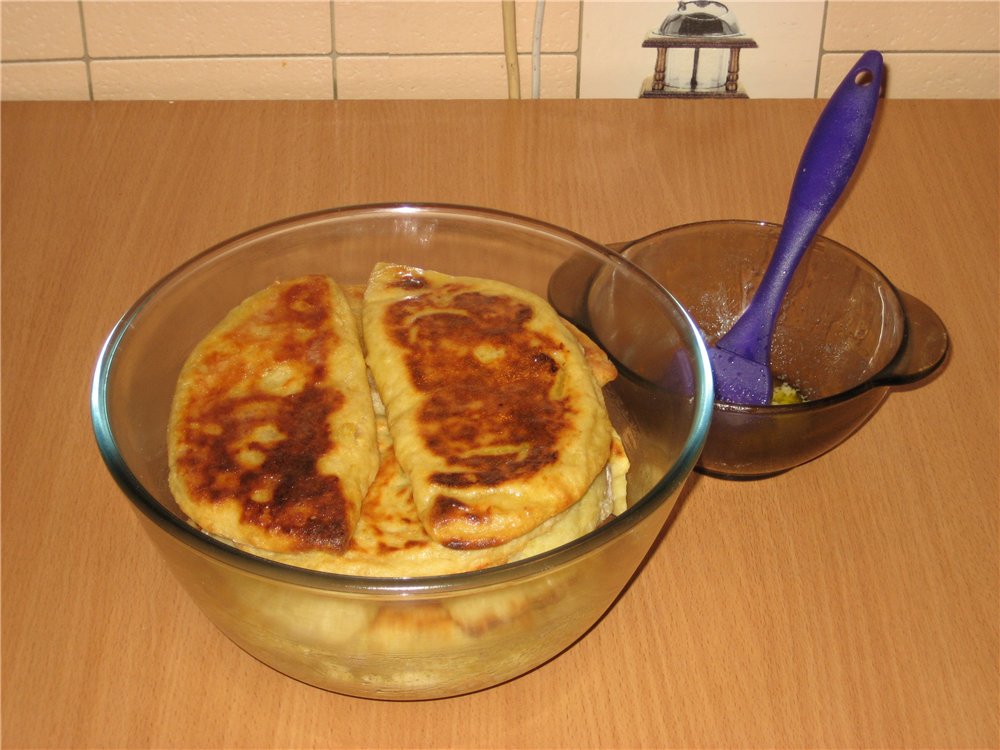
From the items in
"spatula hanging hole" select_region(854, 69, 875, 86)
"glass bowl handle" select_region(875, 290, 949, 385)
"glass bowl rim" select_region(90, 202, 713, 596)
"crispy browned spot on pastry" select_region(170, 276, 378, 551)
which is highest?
"spatula hanging hole" select_region(854, 69, 875, 86)

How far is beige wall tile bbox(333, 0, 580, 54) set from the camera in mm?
1341

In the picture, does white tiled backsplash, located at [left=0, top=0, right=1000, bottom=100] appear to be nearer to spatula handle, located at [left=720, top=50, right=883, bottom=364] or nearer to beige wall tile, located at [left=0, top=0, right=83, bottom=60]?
beige wall tile, located at [left=0, top=0, right=83, bottom=60]

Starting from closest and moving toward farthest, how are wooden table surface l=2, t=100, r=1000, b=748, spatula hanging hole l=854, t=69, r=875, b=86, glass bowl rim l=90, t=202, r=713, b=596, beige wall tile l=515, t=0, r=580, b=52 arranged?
1. glass bowl rim l=90, t=202, r=713, b=596
2. wooden table surface l=2, t=100, r=1000, b=748
3. spatula hanging hole l=854, t=69, r=875, b=86
4. beige wall tile l=515, t=0, r=580, b=52

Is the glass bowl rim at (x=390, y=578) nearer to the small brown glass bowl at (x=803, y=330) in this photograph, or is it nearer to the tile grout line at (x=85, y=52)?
the small brown glass bowl at (x=803, y=330)

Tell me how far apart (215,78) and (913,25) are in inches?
37.5

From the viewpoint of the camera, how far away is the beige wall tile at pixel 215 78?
1.38 meters

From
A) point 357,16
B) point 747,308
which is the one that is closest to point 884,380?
point 747,308

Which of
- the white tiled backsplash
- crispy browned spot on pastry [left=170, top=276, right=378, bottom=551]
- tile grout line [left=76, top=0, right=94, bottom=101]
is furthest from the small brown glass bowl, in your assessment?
tile grout line [left=76, top=0, right=94, bottom=101]

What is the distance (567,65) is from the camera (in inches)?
54.4

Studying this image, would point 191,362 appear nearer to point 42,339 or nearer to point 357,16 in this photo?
point 42,339

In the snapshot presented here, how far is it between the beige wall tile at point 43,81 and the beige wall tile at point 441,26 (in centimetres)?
37

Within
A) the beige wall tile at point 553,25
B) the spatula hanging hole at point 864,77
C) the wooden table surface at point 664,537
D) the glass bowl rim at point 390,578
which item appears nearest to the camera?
the glass bowl rim at point 390,578

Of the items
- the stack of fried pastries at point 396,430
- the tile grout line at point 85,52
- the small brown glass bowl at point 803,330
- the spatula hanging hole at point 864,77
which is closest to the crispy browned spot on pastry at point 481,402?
the stack of fried pastries at point 396,430

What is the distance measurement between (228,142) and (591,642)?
75cm
